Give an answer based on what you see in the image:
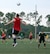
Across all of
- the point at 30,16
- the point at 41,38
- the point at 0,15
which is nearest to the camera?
the point at 41,38

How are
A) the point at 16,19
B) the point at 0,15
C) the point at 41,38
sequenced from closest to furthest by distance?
the point at 16,19 → the point at 41,38 → the point at 0,15

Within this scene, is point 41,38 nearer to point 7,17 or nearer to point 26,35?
point 26,35

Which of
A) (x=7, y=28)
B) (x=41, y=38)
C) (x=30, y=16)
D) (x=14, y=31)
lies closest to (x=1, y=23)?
(x=7, y=28)

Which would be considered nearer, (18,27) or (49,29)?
(18,27)

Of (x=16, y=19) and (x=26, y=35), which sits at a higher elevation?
(x=16, y=19)

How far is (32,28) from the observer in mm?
135000

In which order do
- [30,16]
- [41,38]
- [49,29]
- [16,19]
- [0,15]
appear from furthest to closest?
1. [30,16]
2. [0,15]
3. [49,29]
4. [41,38]
5. [16,19]

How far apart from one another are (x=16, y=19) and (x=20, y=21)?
25cm

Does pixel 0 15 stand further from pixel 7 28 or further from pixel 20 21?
pixel 20 21

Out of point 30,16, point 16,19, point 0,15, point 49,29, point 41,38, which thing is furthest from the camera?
point 30,16

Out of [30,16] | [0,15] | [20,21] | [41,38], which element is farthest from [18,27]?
[30,16]

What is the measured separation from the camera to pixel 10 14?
138 meters

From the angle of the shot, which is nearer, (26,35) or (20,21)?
A: (20,21)

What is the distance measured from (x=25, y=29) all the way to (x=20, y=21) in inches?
4688
